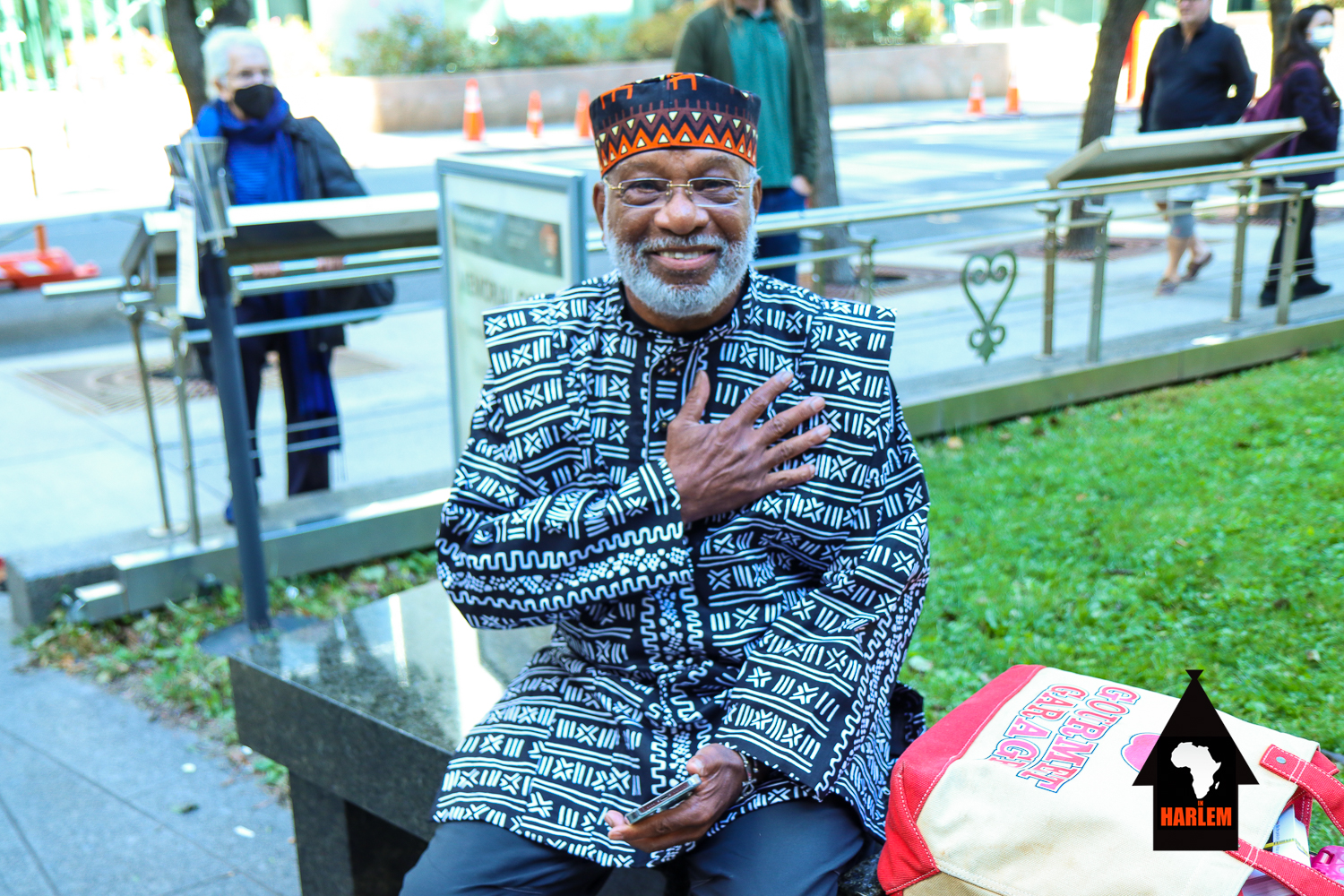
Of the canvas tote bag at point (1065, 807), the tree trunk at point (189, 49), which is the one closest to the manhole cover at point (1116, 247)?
the tree trunk at point (189, 49)

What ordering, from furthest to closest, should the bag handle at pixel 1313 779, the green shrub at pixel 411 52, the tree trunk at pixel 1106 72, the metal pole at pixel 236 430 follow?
the green shrub at pixel 411 52
the tree trunk at pixel 1106 72
the metal pole at pixel 236 430
the bag handle at pixel 1313 779

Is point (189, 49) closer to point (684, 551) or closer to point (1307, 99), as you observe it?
point (684, 551)

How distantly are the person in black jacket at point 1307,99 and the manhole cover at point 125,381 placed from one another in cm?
559

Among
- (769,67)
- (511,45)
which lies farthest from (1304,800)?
(511,45)

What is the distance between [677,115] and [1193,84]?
6906mm

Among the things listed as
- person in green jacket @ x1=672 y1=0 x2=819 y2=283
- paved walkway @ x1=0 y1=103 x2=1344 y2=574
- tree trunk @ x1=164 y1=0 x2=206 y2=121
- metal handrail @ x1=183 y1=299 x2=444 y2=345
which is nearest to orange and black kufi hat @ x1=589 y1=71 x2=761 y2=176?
metal handrail @ x1=183 y1=299 x2=444 y2=345

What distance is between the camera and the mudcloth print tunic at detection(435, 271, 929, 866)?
2.10 meters

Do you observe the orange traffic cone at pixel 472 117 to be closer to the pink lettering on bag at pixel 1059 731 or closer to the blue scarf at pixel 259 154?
the blue scarf at pixel 259 154

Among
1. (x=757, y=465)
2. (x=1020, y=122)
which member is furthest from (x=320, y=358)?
(x=1020, y=122)

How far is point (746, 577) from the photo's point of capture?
7.28 feet

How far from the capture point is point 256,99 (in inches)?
184

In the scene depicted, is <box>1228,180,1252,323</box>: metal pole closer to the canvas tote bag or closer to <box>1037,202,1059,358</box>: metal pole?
<box>1037,202,1059,358</box>: metal pole

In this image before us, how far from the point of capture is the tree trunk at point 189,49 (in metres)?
6.95

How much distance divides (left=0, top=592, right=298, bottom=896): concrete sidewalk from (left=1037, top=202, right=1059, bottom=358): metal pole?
4541 millimetres
